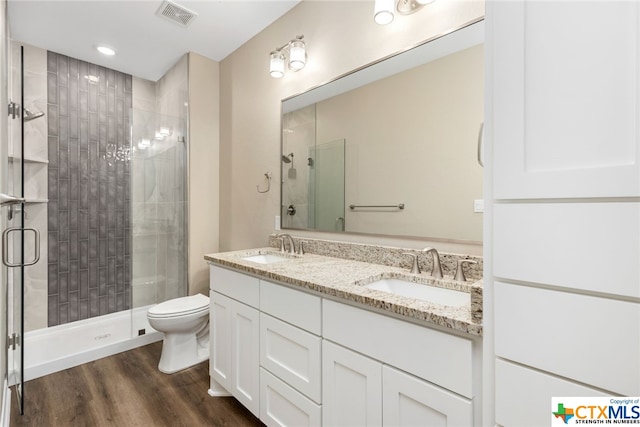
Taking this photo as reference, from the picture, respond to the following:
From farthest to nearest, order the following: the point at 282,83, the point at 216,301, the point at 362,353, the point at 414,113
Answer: the point at 282,83 < the point at 216,301 < the point at 414,113 < the point at 362,353

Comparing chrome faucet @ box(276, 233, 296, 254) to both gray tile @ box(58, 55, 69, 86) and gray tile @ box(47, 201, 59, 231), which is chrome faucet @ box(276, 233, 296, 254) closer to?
gray tile @ box(47, 201, 59, 231)

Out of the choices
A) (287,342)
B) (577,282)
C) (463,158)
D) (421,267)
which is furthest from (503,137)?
(287,342)

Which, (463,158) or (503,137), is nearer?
(503,137)

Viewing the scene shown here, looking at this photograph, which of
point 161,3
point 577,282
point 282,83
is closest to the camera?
point 577,282

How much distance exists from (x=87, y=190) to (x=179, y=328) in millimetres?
1745

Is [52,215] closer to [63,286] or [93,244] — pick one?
[93,244]

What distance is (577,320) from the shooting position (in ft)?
2.19

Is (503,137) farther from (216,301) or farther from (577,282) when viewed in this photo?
(216,301)

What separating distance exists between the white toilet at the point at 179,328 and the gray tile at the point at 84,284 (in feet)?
3.95

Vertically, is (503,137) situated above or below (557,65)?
below

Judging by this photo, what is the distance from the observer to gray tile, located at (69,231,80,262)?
279 cm

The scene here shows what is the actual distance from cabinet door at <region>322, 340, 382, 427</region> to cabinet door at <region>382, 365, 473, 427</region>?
0.03 metres

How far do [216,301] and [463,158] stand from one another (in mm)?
1570

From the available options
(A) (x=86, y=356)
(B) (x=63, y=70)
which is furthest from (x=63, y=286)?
(B) (x=63, y=70)
